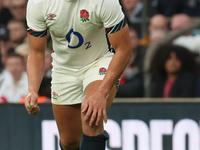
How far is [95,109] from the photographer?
7.47 ft

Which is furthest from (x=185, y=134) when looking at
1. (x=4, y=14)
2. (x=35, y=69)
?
(x=4, y=14)

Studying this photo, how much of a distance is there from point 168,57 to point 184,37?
1.45 feet

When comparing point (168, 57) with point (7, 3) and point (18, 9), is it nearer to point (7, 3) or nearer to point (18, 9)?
point (18, 9)

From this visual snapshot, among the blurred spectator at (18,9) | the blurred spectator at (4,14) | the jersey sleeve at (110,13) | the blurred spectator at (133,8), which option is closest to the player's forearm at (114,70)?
the jersey sleeve at (110,13)

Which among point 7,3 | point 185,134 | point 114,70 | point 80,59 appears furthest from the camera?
point 7,3

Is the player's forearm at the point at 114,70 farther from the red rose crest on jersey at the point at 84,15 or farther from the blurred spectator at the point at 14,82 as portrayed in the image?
the blurred spectator at the point at 14,82

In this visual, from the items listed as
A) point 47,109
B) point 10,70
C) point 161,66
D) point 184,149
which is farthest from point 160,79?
point 10,70

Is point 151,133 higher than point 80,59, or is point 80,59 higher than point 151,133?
point 80,59

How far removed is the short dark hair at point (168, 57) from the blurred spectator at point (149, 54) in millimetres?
74

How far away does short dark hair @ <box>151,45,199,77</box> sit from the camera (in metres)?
4.41

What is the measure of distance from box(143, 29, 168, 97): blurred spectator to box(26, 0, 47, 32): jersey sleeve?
2.11 m

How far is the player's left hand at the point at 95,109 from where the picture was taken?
90.0 inches

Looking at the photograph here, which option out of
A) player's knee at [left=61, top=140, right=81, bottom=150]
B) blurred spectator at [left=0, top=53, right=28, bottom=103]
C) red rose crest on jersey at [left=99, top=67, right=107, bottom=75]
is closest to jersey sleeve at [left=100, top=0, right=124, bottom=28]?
red rose crest on jersey at [left=99, top=67, right=107, bottom=75]

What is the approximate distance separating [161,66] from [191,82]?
45cm
